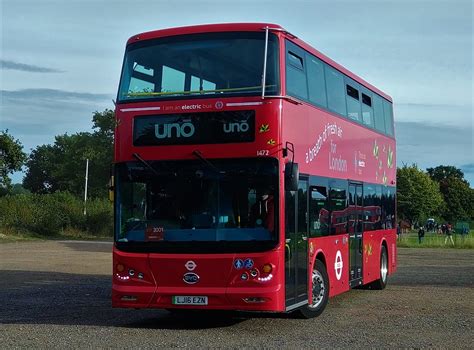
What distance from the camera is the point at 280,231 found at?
10930 millimetres

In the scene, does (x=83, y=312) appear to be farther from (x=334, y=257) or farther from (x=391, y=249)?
(x=391, y=249)

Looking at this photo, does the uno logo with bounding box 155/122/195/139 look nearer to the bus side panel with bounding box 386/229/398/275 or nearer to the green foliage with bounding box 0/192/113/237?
the bus side panel with bounding box 386/229/398/275

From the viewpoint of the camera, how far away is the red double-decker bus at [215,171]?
10.9 m

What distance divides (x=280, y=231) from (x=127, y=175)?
2.54 m

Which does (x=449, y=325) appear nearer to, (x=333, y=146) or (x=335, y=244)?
(x=335, y=244)

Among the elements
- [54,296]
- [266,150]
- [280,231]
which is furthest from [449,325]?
[54,296]

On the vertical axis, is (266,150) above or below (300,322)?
above

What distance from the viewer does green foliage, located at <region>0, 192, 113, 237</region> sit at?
51.1m

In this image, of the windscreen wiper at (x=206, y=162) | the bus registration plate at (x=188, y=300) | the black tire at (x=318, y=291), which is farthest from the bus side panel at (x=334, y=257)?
the windscreen wiper at (x=206, y=162)

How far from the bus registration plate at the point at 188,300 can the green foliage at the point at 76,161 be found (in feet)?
194

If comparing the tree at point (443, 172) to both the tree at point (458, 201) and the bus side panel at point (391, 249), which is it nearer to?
the tree at point (458, 201)

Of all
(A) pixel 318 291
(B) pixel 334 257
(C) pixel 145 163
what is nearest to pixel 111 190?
(C) pixel 145 163

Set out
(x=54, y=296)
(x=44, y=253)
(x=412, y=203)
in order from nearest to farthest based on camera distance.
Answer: (x=54, y=296), (x=44, y=253), (x=412, y=203)

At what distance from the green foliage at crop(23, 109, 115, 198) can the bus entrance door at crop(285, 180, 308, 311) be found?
192 ft
